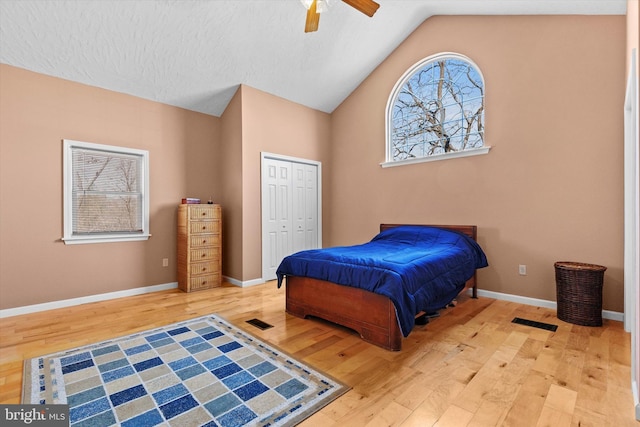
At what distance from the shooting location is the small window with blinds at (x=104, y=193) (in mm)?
3492

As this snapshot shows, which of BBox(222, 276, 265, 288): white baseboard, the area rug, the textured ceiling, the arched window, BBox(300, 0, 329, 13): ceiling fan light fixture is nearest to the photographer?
the area rug

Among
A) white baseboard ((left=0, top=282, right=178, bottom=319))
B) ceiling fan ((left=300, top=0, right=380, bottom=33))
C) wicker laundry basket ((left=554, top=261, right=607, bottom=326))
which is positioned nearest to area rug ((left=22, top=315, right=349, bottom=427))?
white baseboard ((left=0, top=282, right=178, bottom=319))

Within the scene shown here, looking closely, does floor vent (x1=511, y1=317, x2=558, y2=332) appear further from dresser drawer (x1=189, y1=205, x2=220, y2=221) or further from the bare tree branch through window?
dresser drawer (x1=189, y1=205, x2=220, y2=221)

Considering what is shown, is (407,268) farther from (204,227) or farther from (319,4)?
(204,227)

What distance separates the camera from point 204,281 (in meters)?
4.14

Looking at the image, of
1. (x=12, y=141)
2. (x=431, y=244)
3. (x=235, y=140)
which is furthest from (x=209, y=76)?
(x=431, y=244)

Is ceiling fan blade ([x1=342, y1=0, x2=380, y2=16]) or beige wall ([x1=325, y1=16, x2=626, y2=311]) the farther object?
beige wall ([x1=325, y1=16, x2=626, y2=311])

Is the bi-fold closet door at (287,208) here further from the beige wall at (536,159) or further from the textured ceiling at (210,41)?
the beige wall at (536,159)

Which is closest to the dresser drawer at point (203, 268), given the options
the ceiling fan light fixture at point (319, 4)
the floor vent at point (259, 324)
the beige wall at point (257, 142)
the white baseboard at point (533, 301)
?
the beige wall at point (257, 142)

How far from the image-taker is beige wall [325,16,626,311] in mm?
2936

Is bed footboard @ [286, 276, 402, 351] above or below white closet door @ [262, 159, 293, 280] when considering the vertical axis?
below

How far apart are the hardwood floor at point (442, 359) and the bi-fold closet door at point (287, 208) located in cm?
128

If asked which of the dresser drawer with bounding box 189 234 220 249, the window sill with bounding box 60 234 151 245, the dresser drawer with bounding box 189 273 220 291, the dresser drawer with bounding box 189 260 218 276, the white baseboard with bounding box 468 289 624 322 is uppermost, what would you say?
the window sill with bounding box 60 234 151 245

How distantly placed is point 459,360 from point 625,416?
82 centimetres
